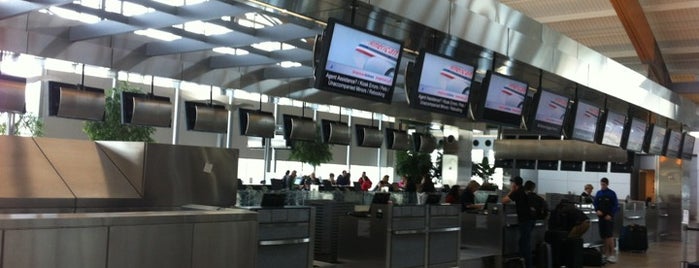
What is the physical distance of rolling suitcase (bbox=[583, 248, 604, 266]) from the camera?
38.3ft

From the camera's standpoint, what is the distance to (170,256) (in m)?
3.67

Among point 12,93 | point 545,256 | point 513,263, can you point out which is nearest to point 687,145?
point 513,263

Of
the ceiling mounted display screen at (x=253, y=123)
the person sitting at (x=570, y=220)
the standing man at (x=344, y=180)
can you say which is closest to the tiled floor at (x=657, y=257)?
the person sitting at (x=570, y=220)

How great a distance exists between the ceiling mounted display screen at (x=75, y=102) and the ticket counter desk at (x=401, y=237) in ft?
14.0

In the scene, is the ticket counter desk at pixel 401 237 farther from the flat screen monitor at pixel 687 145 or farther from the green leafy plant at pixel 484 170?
the green leafy plant at pixel 484 170

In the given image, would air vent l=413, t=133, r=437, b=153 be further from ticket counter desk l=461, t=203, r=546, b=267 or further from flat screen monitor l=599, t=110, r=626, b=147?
flat screen monitor l=599, t=110, r=626, b=147

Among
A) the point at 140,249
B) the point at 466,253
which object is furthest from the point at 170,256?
the point at 466,253

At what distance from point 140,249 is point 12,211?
9.51 feet

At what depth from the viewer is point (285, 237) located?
7.22 m

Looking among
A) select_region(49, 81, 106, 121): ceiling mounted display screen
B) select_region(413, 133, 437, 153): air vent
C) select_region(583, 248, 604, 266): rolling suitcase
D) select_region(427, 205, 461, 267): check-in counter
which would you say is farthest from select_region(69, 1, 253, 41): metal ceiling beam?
select_region(413, 133, 437, 153): air vent

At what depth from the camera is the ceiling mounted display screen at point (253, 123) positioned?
12961mm

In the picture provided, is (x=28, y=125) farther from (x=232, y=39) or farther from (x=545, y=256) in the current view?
(x=545, y=256)

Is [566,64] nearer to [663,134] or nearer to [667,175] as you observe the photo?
[663,134]

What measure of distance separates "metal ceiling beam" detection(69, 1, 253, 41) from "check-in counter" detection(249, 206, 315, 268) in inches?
92.2
